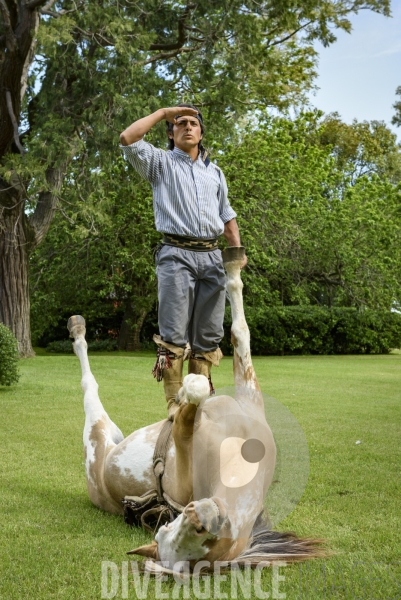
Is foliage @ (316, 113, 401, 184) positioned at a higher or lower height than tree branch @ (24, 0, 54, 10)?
higher

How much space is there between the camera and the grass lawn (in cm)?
262

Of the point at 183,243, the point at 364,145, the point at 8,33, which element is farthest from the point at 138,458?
the point at 364,145

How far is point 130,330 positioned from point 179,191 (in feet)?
58.3

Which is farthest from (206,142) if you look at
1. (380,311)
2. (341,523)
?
(341,523)

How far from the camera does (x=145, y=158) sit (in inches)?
164

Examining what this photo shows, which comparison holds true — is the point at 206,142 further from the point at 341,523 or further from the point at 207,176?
the point at 341,523

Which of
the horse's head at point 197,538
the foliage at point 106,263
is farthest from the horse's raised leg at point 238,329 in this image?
the foliage at point 106,263

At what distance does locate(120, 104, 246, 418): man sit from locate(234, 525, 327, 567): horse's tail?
4.46 ft

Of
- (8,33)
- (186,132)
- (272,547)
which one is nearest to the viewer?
(272,547)

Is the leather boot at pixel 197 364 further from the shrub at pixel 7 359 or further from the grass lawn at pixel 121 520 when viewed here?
the shrub at pixel 7 359

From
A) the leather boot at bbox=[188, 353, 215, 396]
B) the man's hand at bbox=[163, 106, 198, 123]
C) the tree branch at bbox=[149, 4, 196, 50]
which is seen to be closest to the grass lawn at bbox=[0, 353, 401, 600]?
the leather boot at bbox=[188, 353, 215, 396]

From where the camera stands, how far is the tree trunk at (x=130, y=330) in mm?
21266

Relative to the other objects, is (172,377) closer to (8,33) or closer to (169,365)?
(169,365)

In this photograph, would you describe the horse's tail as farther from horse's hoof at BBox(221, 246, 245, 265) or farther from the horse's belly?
horse's hoof at BBox(221, 246, 245, 265)
